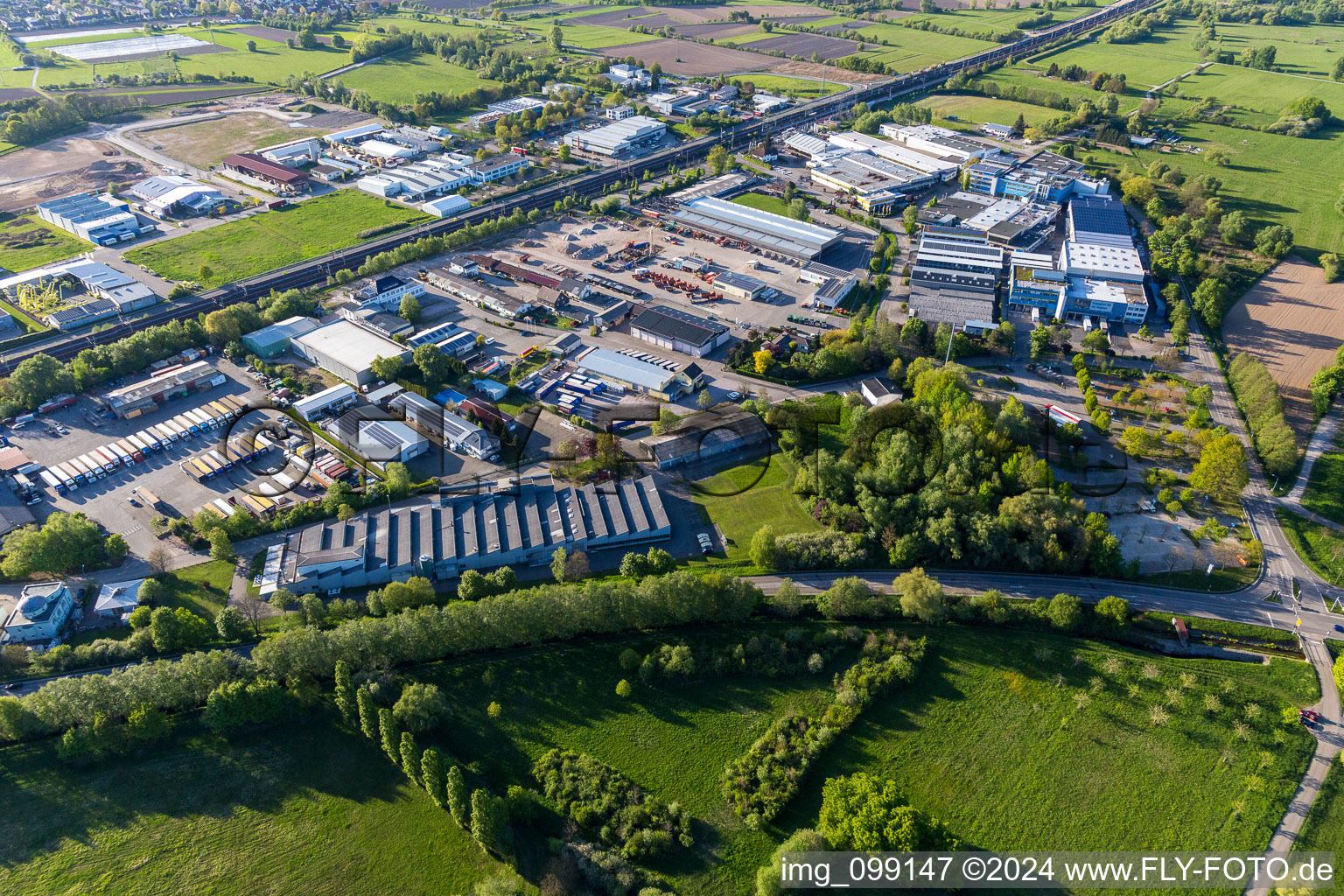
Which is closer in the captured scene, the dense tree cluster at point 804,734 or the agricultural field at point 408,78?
the dense tree cluster at point 804,734

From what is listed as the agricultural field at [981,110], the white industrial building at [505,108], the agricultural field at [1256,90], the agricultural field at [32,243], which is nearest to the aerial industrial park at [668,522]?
the agricultural field at [32,243]

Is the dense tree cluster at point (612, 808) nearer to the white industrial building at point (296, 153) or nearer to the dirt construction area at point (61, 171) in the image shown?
the white industrial building at point (296, 153)

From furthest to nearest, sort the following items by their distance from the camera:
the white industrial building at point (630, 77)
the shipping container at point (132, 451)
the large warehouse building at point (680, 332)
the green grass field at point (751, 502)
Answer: the white industrial building at point (630, 77)
the large warehouse building at point (680, 332)
the shipping container at point (132, 451)
the green grass field at point (751, 502)

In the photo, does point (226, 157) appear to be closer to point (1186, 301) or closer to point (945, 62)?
point (1186, 301)

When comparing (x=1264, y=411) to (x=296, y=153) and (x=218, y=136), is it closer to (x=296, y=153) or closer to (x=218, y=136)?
(x=296, y=153)

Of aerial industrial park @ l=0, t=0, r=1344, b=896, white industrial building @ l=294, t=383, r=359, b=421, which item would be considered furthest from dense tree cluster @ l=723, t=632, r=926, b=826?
white industrial building @ l=294, t=383, r=359, b=421

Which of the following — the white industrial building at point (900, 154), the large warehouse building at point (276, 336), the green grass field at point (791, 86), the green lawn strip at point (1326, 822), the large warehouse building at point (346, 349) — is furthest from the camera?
the green grass field at point (791, 86)

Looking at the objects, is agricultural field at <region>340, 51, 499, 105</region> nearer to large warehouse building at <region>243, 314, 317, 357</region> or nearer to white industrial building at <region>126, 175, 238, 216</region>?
white industrial building at <region>126, 175, 238, 216</region>
